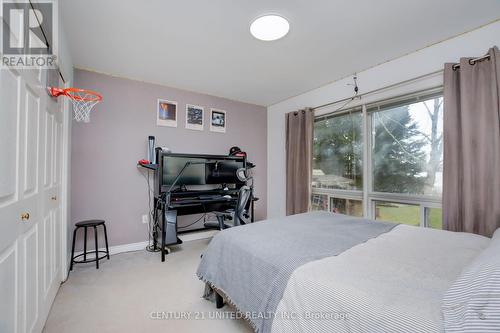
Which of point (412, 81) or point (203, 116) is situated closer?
point (412, 81)

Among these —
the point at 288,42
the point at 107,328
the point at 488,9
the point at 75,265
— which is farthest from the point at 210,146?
the point at 488,9

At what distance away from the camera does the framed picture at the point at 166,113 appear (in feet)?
10.8

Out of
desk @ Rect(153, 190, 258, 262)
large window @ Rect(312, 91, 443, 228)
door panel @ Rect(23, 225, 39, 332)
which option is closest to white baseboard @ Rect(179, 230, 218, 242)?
desk @ Rect(153, 190, 258, 262)

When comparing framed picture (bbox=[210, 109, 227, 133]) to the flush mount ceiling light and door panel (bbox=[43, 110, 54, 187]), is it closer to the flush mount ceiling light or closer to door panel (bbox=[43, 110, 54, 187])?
the flush mount ceiling light

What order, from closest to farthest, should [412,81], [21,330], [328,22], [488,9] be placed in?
[21,330] → [488,9] → [328,22] → [412,81]

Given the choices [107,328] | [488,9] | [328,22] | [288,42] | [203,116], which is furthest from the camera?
[203,116]

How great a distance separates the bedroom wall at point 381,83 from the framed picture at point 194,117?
1.40 m

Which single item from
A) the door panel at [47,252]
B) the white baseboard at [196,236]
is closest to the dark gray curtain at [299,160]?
the white baseboard at [196,236]

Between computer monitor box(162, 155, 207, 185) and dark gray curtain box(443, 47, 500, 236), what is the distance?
9.55ft

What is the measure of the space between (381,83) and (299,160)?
1.47 m

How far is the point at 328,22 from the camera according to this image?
1930 mm

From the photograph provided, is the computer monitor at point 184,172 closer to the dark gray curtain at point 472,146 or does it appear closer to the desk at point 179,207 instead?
the desk at point 179,207

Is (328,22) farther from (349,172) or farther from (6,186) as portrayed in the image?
(6,186)

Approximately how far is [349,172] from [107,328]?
299cm
